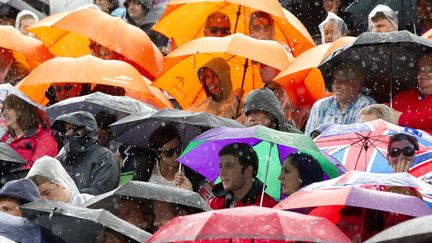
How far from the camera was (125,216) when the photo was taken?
38.6ft

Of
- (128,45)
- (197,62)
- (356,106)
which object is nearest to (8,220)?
(356,106)

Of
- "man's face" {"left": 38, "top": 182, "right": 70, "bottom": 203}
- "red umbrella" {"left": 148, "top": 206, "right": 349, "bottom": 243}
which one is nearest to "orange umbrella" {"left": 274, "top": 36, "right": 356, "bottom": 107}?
"man's face" {"left": 38, "top": 182, "right": 70, "bottom": 203}

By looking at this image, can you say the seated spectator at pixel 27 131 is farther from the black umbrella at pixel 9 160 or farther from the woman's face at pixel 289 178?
the woman's face at pixel 289 178

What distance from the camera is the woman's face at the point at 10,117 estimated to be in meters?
15.0

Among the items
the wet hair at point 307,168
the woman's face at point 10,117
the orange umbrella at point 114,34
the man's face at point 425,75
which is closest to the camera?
the wet hair at point 307,168

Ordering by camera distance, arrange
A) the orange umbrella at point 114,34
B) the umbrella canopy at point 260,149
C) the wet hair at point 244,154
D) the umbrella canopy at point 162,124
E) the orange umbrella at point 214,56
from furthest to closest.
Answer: the orange umbrella at point 114,34
the orange umbrella at point 214,56
the umbrella canopy at point 162,124
the wet hair at point 244,154
the umbrella canopy at point 260,149

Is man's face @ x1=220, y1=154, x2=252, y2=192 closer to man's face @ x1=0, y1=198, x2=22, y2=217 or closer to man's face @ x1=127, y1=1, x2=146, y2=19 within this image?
man's face @ x1=0, y1=198, x2=22, y2=217

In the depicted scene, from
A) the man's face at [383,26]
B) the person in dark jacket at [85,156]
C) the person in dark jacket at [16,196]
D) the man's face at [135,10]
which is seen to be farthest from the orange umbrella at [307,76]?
the man's face at [135,10]

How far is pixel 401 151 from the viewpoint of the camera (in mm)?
11789

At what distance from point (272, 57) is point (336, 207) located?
491 cm

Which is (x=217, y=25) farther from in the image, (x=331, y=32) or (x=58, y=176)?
(x=58, y=176)

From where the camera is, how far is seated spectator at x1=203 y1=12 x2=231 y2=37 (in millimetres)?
17125

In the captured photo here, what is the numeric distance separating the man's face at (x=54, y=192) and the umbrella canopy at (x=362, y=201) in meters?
2.74

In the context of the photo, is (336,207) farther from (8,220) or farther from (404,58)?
(404,58)
